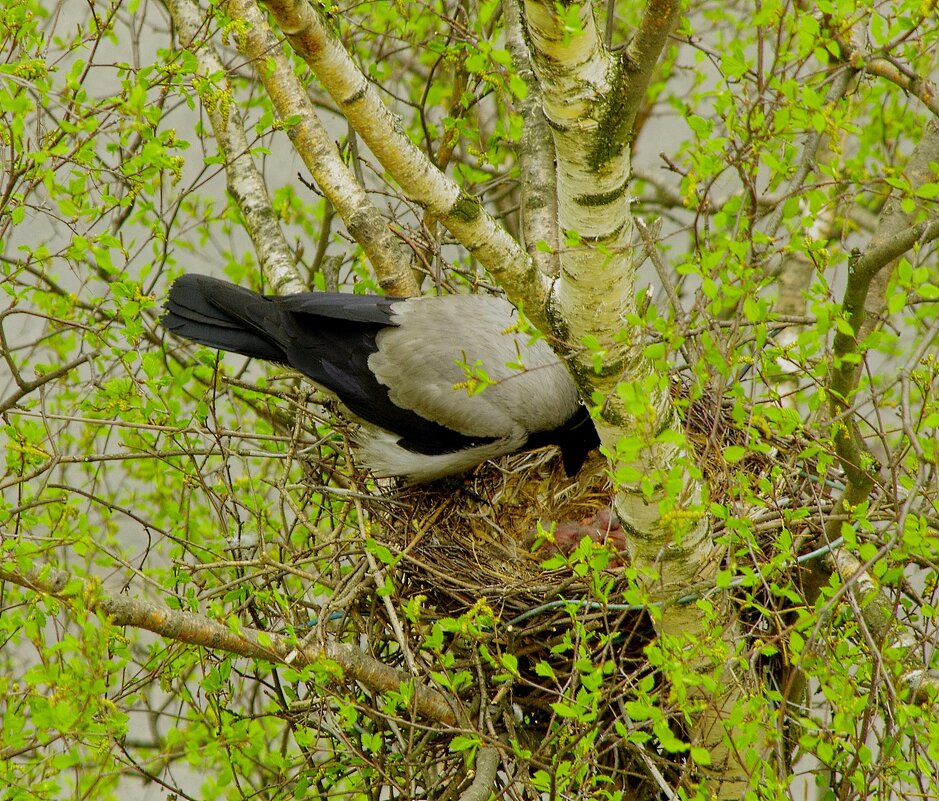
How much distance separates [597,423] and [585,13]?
39.9 inches

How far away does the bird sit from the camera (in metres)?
4.18

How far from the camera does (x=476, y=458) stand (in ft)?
14.1

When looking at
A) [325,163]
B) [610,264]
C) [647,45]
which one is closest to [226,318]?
[325,163]

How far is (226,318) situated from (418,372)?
89 cm

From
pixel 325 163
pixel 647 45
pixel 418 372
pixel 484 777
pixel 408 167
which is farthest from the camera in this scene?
pixel 418 372

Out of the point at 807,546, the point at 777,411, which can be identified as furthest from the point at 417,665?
the point at 777,411

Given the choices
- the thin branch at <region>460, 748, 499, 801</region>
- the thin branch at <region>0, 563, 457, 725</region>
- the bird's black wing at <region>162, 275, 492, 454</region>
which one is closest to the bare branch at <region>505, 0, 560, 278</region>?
the bird's black wing at <region>162, 275, 492, 454</region>

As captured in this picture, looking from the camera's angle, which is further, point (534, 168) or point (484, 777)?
point (534, 168)

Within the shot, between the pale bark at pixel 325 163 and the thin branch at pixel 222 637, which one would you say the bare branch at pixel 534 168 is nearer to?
the pale bark at pixel 325 163

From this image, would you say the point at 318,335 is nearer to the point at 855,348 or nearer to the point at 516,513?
the point at 516,513

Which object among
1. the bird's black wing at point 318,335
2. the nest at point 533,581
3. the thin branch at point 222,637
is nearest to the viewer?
the thin branch at point 222,637

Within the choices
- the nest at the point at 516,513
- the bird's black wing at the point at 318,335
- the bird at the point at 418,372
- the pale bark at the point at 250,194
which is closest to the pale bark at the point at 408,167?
the nest at the point at 516,513

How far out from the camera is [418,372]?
4.27 metres

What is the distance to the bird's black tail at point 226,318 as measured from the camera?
4473 millimetres
